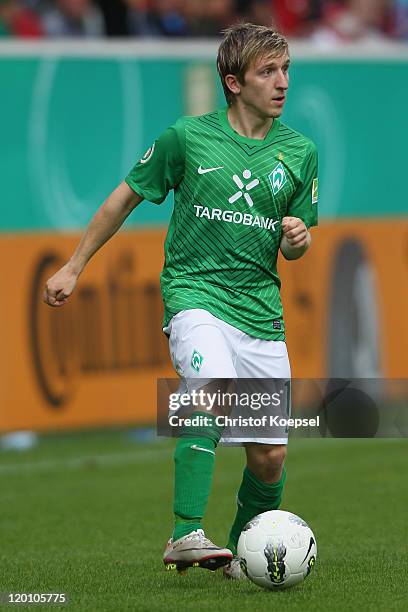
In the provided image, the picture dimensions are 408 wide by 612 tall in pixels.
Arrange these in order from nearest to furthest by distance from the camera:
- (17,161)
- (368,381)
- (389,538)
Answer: (389,538), (17,161), (368,381)

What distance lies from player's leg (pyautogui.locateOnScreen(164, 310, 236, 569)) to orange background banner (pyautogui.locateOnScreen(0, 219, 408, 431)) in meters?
5.51

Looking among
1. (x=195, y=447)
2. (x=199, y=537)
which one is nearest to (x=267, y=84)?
(x=195, y=447)

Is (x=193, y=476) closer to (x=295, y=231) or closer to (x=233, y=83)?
(x=295, y=231)

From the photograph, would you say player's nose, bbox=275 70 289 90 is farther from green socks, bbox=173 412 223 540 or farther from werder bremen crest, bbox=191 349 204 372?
green socks, bbox=173 412 223 540

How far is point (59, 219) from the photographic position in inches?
476

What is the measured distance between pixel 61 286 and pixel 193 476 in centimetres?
95

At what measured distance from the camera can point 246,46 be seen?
21.2 feet

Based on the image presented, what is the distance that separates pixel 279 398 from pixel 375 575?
882mm

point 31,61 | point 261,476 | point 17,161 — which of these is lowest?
point 261,476

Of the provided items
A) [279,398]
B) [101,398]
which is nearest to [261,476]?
[279,398]

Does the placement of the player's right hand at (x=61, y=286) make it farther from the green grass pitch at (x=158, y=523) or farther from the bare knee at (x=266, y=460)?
the green grass pitch at (x=158, y=523)

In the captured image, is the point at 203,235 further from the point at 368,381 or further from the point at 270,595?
the point at 368,381

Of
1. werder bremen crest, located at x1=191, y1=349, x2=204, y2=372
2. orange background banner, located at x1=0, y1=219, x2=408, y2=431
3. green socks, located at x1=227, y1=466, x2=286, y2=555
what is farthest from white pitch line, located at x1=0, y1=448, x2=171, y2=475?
werder bremen crest, located at x1=191, y1=349, x2=204, y2=372

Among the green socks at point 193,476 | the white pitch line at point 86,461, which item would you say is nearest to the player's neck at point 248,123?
the green socks at point 193,476
